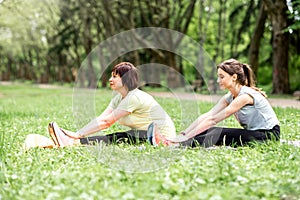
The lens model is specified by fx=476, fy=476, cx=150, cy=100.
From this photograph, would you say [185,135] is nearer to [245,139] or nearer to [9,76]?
[245,139]

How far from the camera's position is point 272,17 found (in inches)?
749

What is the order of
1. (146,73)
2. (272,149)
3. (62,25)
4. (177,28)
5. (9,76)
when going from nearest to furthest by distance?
(272,149) < (146,73) < (177,28) < (62,25) < (9,76)

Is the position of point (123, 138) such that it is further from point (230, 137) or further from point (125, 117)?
point (230, 137)

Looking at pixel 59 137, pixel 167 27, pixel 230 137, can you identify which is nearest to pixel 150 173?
pixel 230 137

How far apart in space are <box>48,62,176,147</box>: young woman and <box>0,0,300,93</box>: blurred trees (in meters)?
1.31

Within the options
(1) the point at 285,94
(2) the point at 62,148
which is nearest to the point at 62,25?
(1) the point at 285,94

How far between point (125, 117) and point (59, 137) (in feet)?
3.25

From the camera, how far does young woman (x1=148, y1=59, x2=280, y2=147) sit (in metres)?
6.54

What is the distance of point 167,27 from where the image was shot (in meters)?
28.2

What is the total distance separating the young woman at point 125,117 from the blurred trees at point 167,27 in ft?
4.30

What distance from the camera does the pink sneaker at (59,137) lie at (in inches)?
259

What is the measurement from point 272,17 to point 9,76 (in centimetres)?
6912

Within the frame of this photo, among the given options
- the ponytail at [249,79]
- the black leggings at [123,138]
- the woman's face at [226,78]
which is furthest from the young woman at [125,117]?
the ponytail at [249,79]

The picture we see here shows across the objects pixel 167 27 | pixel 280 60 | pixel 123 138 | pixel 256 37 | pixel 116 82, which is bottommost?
pixel 123 138
